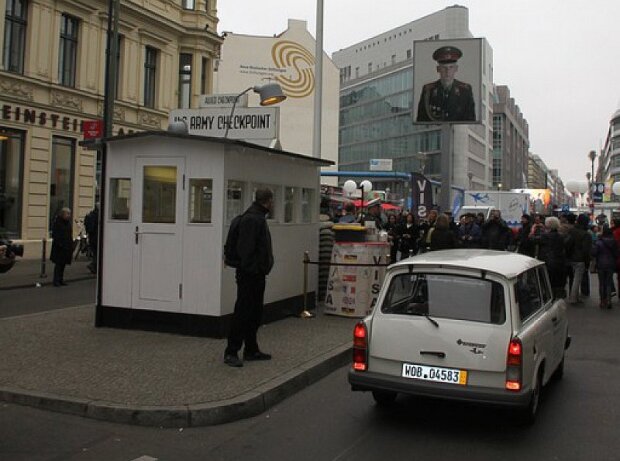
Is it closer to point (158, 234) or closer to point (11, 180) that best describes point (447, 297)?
point (158, 234)

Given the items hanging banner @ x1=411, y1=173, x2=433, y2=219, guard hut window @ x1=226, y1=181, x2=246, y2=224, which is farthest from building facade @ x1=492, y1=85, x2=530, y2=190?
guard hut window @ x1=226, y1=181, x2=246, y2=224

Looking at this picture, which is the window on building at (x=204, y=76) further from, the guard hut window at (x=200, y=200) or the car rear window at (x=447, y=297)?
the car rear window at (x=447, y=297)

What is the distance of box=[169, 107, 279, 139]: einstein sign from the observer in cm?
1089

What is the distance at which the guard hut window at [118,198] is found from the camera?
352 inches

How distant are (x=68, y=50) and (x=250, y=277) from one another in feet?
64.0

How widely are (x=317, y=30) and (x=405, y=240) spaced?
6.31 m

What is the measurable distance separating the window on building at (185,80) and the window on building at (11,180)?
33.8 feet

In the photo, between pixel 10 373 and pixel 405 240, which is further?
A: pixel 405 240

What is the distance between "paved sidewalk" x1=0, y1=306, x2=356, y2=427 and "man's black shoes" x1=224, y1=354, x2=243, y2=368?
0.08m

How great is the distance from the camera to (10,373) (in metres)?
6.44

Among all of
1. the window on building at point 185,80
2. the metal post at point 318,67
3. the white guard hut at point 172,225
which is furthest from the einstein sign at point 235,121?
the window on building at point 185,80

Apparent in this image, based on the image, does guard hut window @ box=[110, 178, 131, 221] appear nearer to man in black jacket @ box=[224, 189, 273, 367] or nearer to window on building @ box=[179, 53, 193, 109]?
man in black jacket @ box=[224, 189, 273, 367]

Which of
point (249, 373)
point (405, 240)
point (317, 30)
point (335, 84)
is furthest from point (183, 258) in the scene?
point (335, 84)

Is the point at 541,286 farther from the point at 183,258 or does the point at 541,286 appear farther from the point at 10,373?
the point at 10,373
